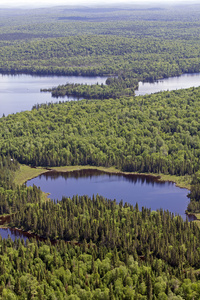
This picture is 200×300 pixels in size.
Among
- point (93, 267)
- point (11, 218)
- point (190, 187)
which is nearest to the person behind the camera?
point (93, 267)

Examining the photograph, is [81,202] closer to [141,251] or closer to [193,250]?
[141,251]

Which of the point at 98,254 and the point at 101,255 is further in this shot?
the point at 98,254

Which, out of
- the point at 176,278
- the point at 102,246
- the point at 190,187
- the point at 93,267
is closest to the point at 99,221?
the point at 102,246

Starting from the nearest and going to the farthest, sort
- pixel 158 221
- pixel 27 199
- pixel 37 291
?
pixel 37 291, pixel 158 221, pixel 27 199

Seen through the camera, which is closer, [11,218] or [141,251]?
[141,251]

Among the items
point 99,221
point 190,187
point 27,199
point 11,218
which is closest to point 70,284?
point 99,221

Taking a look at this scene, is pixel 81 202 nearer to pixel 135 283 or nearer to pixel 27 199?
pixel 27 199

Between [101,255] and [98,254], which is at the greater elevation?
[101,255]
